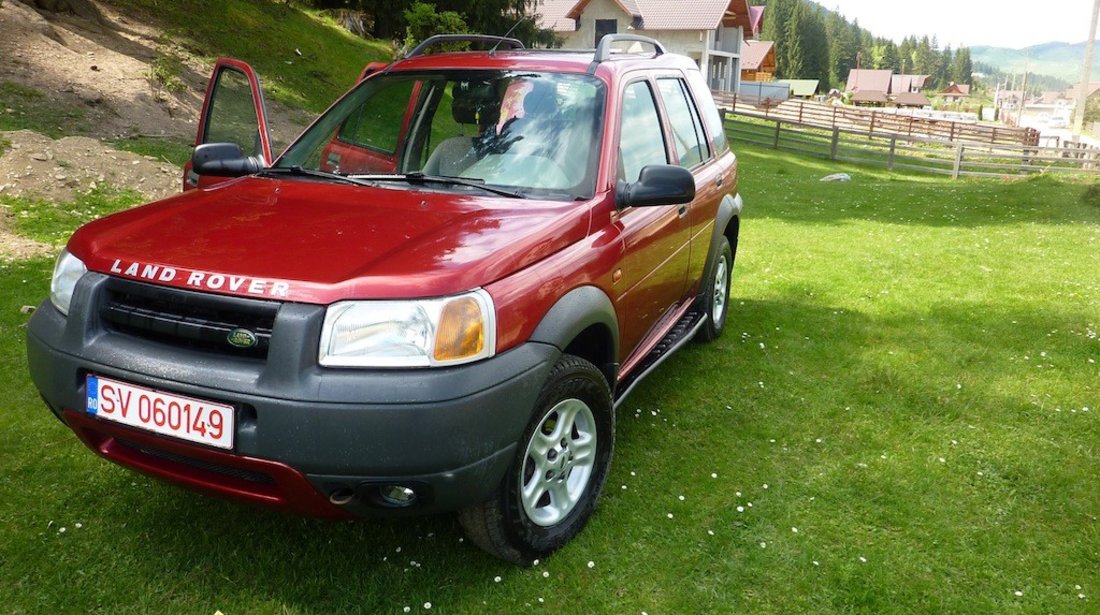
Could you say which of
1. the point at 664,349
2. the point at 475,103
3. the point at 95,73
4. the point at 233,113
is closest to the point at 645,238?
the point at 664,349

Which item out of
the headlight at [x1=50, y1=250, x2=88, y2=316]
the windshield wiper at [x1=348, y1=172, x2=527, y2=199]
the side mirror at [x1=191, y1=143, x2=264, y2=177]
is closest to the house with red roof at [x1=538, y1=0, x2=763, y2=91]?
the side mirror at [x1=191, y1=143, x2=264, y2=177]

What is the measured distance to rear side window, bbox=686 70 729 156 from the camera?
17.5 ft

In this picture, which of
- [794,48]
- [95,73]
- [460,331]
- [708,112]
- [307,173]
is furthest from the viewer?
[794,48]

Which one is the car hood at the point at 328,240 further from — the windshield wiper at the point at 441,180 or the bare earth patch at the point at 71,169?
the bare earth patch at the point at 71,169

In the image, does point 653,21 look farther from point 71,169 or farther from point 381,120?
point 381,120

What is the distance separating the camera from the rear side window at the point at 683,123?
4.66m

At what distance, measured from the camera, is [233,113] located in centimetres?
573

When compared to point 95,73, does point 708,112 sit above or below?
below

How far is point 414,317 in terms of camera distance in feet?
8.30

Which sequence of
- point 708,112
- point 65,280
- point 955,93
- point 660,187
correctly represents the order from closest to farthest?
point 65,280, point 660,187, point 708,112, point 955,93

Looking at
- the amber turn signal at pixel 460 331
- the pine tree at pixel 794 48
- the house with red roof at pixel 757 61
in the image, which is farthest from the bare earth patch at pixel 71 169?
the pine tree at pixel 794 48

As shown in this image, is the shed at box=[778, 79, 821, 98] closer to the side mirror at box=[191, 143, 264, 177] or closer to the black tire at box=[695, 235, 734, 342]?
the black tire at box=[695, 235, 734, 342]

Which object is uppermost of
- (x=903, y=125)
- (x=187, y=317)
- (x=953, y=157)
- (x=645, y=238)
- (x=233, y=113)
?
(x=903, y=125)

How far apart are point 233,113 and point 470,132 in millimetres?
2646
